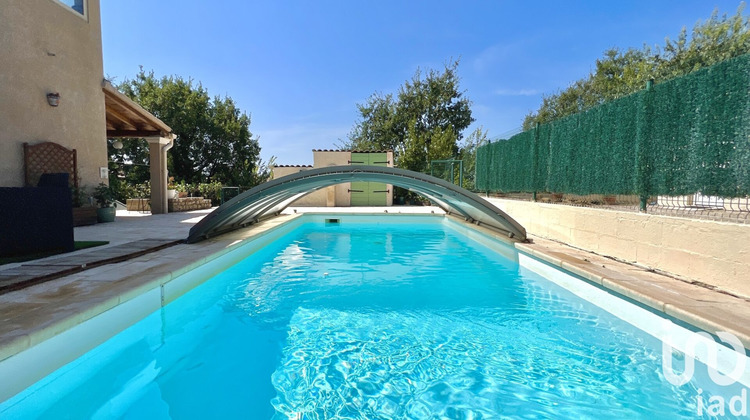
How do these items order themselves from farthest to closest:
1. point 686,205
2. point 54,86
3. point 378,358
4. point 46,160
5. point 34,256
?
1. point 54,86
2. point 46,160
3. point 34,256
4. point 686,205
5. point 378,358

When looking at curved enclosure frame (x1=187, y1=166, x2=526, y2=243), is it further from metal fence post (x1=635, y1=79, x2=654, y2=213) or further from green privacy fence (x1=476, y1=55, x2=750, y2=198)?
metal fence post (x1=635, y1=79, x2=654, y2=213)

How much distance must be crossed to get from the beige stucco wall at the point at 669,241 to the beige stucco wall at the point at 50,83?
12.7 meters

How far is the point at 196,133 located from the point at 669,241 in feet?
84.3

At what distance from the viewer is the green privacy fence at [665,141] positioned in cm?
421

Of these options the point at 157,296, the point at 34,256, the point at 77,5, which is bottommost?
the point at 157,296

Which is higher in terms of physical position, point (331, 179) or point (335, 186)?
point (335, 186)

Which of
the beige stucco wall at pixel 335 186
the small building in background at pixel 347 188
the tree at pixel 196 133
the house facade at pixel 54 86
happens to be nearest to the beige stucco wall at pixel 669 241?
the small building in background at pixel 347 188

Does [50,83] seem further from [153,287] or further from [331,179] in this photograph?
[153,287]

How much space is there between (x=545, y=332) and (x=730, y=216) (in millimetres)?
2689

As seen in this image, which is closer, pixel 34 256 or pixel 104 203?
pixel 34 256

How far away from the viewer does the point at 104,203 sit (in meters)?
10.8

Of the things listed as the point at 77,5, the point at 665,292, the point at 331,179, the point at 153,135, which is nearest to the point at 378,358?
the point at 665,292

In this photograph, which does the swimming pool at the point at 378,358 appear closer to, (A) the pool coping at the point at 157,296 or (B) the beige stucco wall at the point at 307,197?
(A) the pool coping at the point at 157,296

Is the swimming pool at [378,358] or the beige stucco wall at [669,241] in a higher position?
the beige stucco wall at [669,241]
